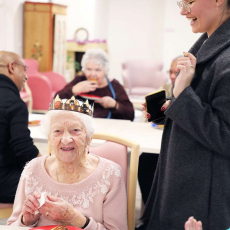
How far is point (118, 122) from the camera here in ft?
11.5

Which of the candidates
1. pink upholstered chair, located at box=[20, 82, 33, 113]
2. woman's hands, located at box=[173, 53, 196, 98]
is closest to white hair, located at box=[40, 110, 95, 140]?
woman's hands, located at box=[173, 53, 196, 98]

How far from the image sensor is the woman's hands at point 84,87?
3695mm

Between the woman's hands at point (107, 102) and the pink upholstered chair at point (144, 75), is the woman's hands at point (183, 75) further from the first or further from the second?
the pink upholstered chair at point (144, 75)

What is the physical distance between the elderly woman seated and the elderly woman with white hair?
185 centimetres

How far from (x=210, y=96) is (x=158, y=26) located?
927cm

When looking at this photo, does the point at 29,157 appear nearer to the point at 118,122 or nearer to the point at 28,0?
the point at 118,122

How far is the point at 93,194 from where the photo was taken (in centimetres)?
177

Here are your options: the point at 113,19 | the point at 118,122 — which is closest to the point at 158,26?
the point at 113,19

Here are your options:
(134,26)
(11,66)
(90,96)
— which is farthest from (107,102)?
(134,26)

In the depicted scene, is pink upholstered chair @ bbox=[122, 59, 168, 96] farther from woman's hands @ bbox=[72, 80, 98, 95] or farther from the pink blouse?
the pink blouse

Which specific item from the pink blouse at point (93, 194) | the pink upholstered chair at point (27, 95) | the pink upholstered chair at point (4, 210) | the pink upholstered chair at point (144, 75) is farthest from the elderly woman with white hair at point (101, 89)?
the pink upholstered chair at point (144, 75)

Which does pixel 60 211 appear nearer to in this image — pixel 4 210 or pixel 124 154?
pixel 124 154

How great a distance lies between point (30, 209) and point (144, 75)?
21.7 feet

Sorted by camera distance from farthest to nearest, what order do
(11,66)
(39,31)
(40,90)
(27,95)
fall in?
(39,31), (40,90), (27,95), (11,66)
